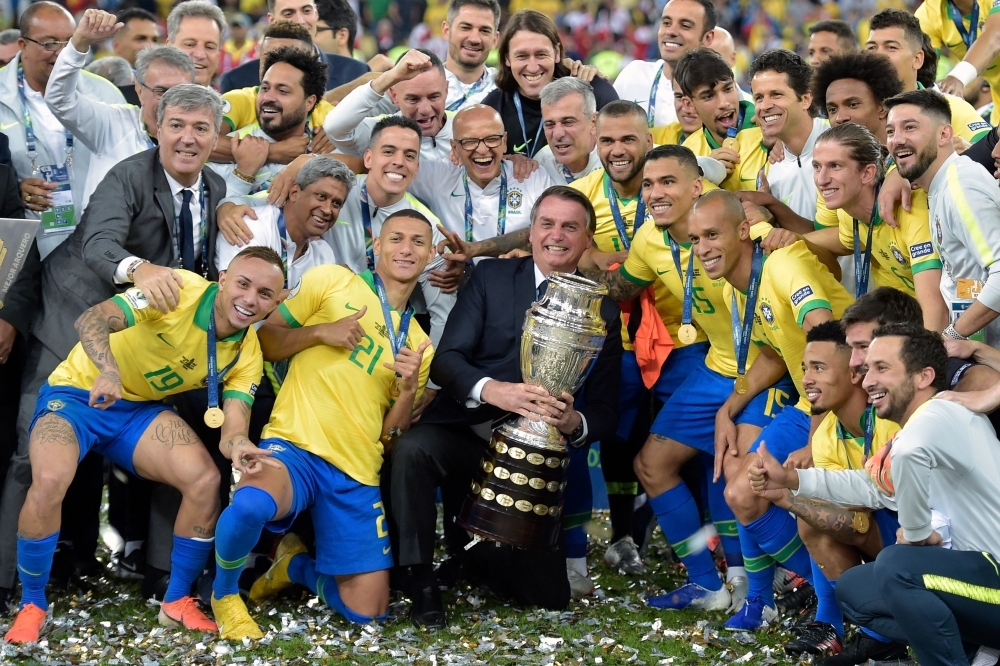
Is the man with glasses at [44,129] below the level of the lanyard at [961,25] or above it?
below

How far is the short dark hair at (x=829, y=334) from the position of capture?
5281mm

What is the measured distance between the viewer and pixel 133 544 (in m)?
6.44

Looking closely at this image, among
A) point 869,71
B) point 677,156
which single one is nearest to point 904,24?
point 869,71

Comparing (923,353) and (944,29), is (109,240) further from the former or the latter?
(944,29)

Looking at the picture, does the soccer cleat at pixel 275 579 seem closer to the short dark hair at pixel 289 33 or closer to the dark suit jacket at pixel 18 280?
the dark suit jacket at pixel 18 280

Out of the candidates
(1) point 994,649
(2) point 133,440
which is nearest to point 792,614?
(1) point 994,649

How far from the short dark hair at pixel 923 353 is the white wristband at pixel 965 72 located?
2.93 meters

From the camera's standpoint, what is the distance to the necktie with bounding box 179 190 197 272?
599 centimetres

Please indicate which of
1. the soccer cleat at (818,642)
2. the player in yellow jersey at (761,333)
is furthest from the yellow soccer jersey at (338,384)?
the soccer cleat at (818,642)

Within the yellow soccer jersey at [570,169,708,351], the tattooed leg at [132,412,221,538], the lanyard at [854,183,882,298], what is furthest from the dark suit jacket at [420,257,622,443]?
the lanyard at [854,183,882,298]

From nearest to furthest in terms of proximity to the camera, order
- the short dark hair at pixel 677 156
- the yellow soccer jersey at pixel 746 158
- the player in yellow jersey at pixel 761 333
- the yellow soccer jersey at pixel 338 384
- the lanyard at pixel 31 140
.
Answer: the player in yellow jersey at pixel 761 333 → the yellow soccer jersey at pixel 338 384 → the short dark hair at pixel 677 156 → the yellow soccer jersey at pixel 746 158 → the lanyard at pixel 31 140

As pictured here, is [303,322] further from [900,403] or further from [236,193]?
[900,403]

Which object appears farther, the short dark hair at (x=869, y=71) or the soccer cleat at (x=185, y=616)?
the short dark hair at (x=869, y=71)

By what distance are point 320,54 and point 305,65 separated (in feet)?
4.29
